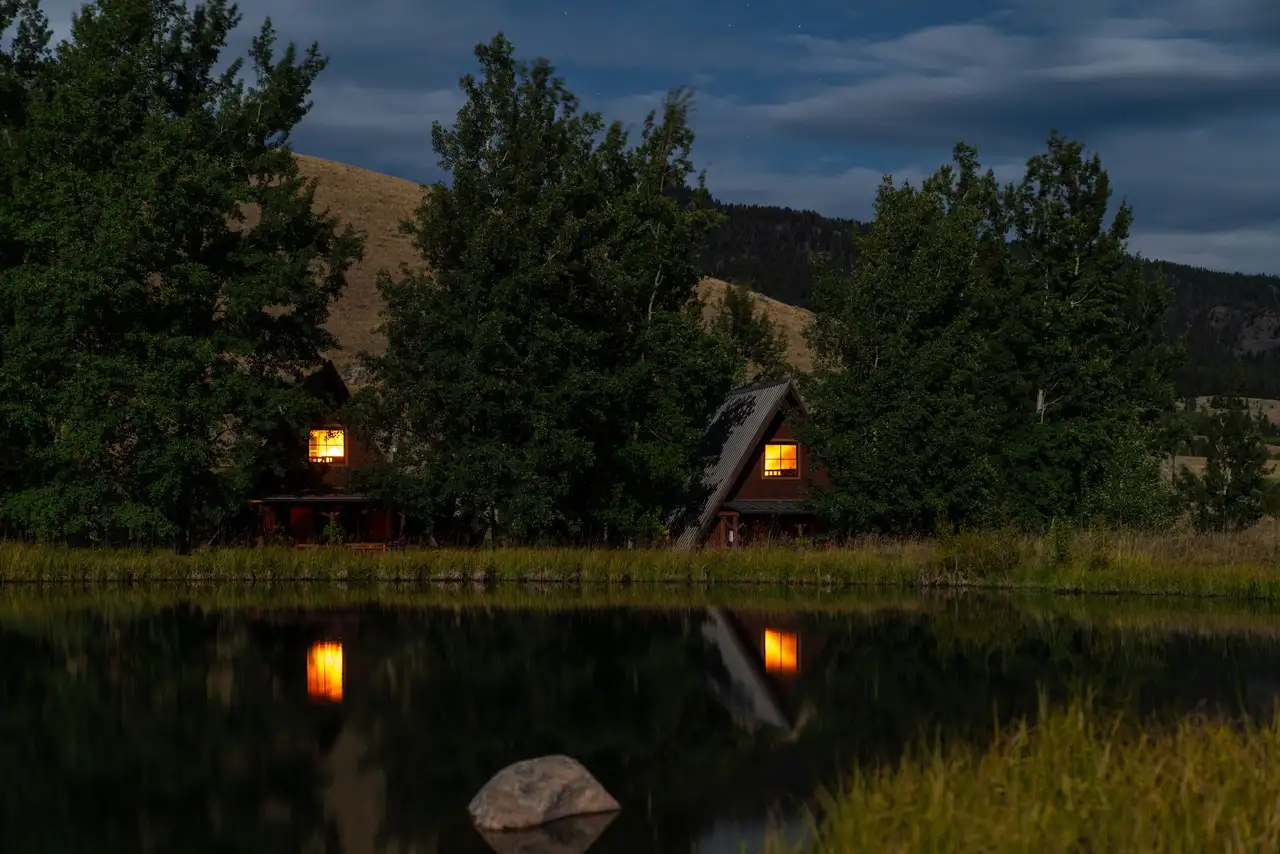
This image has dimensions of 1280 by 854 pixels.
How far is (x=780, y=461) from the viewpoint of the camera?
6000 centimetres

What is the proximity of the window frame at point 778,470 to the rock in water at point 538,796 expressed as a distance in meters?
42.0

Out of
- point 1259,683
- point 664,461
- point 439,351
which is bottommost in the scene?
point 1259,683

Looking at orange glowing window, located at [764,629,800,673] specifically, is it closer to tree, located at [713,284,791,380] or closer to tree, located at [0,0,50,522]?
tree, located at [0,0,50,522]

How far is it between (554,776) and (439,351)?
33716 millimetres

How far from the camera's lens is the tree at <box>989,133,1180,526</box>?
57.1 m

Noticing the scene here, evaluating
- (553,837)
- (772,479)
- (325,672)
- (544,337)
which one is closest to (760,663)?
(325,672)

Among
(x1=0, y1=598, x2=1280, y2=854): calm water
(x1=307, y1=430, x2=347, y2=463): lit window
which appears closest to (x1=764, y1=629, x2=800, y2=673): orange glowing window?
(x1=0, y1=598, x2=1280, y2=854): calm water

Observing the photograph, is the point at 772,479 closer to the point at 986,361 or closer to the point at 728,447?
the point at 728,447

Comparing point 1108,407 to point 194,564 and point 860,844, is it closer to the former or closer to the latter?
point 194,564

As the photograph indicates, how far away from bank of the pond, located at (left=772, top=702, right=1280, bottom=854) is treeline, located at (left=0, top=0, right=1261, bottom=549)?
117 ft

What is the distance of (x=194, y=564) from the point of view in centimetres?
4831

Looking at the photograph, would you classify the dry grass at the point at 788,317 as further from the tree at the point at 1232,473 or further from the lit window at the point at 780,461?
the lit window at the point at 780,461

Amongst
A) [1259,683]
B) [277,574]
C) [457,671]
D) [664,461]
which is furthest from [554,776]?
[664,461]

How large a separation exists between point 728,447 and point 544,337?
13786mm
